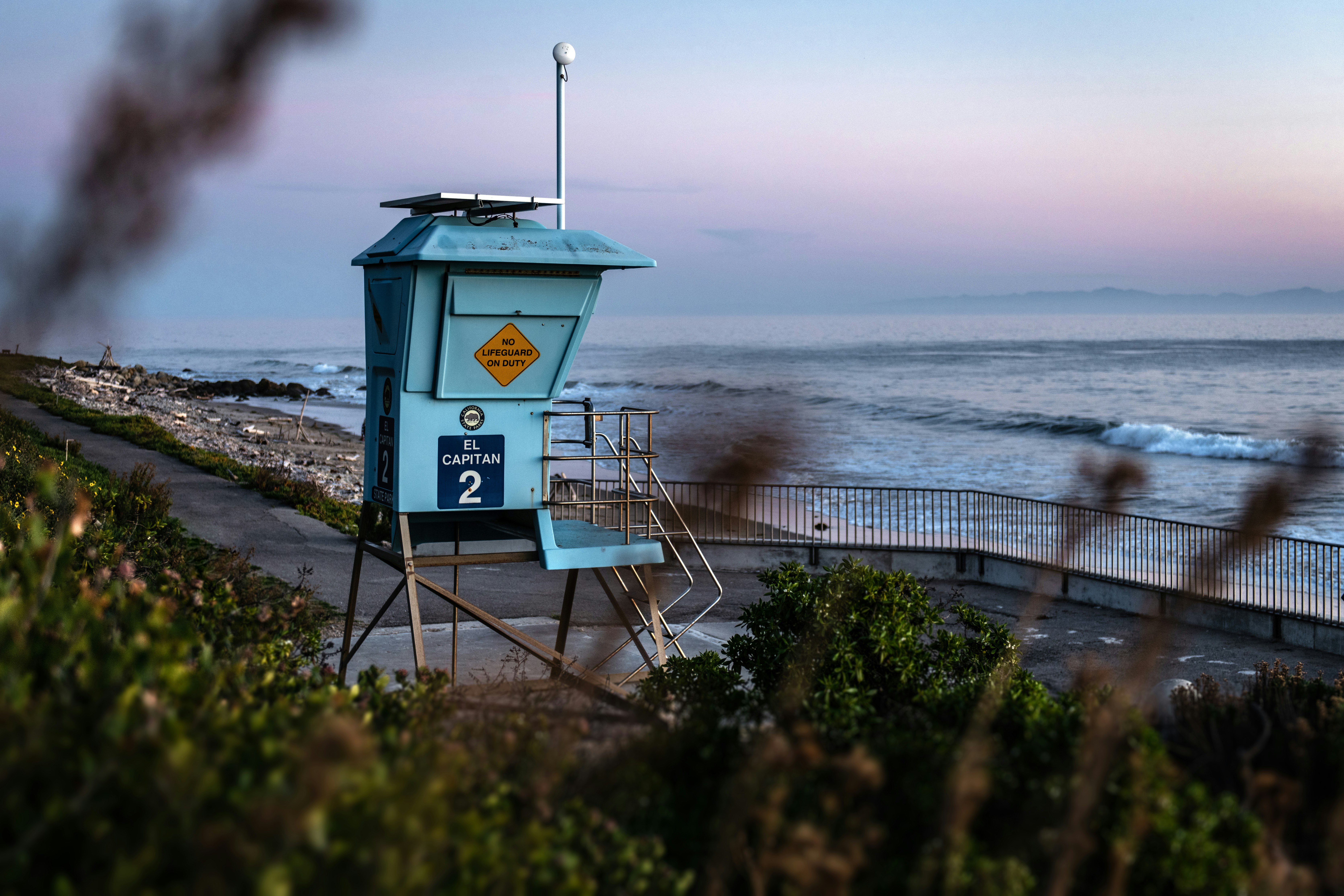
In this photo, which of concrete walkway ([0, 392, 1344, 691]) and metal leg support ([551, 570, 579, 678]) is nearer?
metal leg support ([551, 570, 579, 678])

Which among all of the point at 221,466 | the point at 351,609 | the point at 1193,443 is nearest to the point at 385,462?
the point at 351,609

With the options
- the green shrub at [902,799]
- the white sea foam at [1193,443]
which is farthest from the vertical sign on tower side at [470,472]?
the white sea foam at [1193,443]

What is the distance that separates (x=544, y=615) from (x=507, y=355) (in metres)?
6.76

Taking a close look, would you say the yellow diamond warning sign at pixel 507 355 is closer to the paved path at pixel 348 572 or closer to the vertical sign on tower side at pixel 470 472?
the vertical sign on tower side at pixel 470 472

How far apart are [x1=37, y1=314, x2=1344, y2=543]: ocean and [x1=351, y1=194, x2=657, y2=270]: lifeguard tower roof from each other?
1.71 m

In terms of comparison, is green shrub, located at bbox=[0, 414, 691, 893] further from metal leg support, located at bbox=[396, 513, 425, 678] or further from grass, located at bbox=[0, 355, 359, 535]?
grass, located at bbox=[0, 355, 359, 535]

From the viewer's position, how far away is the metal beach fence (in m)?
16.3

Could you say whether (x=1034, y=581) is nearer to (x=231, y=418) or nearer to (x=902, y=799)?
(x=902, y=799)

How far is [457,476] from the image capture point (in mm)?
9594

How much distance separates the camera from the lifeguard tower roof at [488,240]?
903 cm

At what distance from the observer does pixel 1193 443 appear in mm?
55344

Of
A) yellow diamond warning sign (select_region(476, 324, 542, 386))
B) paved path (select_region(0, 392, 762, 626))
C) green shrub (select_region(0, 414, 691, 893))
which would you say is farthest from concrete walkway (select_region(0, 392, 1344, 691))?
green shrub (select_region(0, 414, 691, 893))

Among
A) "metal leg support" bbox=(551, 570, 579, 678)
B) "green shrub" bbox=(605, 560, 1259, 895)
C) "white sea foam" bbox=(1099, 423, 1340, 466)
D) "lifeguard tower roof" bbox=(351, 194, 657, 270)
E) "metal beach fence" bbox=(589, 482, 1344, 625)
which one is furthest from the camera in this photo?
"white sea foam" bbox=(1099, 423, 1340, 466)

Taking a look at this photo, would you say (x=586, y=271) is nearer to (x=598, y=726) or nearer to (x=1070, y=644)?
(x=598, y=726)
